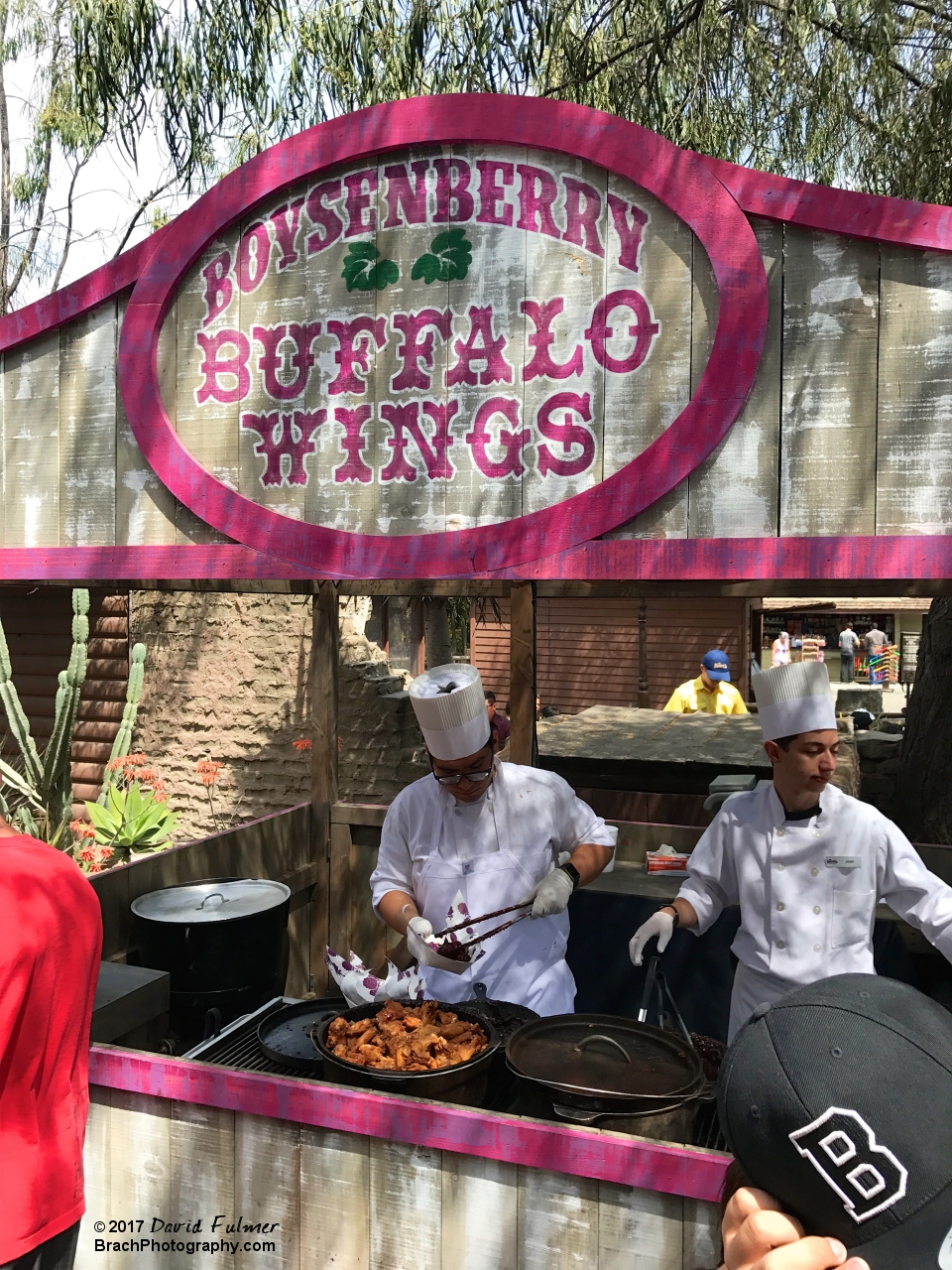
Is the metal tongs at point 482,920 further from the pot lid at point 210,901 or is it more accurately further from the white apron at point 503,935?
→ the pot lid at point 210,901

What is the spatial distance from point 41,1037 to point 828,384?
95.3 inches

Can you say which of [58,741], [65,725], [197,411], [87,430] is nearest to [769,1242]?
[197,411]

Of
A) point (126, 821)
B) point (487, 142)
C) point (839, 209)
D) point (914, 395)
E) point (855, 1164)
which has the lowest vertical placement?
point (126, 821)

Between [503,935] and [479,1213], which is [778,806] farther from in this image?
[479,1213]

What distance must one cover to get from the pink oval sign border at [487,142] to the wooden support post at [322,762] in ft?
5.51

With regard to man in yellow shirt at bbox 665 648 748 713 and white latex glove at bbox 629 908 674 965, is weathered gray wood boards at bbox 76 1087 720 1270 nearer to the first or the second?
white latex glove at bbox 629 908 674 965

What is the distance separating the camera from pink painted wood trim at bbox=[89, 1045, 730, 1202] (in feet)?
7.05

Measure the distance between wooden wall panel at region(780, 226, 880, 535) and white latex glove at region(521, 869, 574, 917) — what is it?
4.07 ft

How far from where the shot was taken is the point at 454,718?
3162mm

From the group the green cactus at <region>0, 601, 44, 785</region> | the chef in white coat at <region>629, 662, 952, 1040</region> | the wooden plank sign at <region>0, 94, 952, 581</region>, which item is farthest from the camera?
the green cactus at <region>0, 601, 44, 785</region>

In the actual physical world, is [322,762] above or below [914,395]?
Answer: below

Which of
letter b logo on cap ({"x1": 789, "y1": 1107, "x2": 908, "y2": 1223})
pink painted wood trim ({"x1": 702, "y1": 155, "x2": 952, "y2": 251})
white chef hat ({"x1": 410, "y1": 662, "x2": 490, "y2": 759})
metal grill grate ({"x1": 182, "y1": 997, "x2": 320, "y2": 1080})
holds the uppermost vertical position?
pink painted wood trim ({"x1": 702, "y1": 155, "x2": 952, "y2": 251})

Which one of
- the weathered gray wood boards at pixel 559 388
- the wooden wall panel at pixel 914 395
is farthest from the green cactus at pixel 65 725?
the wooden wall panel at pixel 914 395

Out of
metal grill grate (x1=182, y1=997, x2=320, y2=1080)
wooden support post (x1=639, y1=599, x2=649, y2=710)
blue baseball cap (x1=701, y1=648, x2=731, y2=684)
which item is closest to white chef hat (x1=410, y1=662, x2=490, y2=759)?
metal grill grate (x1=182, y1=997, x2=320, y2=1080)
